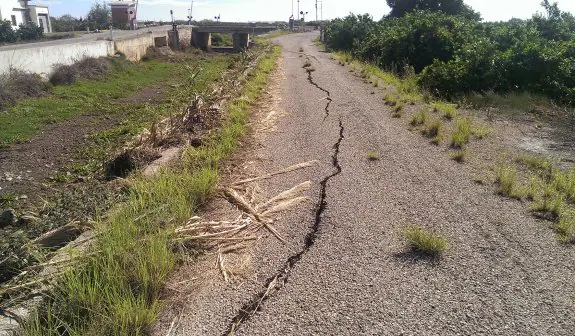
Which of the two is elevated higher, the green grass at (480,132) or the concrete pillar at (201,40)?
the concrete pillar at (201,40)

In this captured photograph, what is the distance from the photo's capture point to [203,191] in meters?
5.14

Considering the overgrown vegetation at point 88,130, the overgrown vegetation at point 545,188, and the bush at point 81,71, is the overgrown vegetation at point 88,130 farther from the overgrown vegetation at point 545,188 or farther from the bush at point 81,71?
the overgrown vegetation at point 545,188

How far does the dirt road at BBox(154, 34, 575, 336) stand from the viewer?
9.93 ft

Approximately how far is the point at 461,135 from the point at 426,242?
4152 mm

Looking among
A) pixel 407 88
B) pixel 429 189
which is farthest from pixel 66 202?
Result: pixel 407 88

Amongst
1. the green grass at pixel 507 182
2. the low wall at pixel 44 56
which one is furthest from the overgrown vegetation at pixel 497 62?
the low wall at pixel 44 56

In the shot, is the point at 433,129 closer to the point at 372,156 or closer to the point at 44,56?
the point at 372,156

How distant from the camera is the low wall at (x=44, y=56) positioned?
1672 cm

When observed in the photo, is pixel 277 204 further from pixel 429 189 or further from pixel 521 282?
pixel 521 282

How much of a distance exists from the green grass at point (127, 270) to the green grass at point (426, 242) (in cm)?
199

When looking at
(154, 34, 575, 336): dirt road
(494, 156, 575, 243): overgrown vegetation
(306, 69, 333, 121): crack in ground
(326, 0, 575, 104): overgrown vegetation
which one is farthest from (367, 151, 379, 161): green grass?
(326, 0, 575, 104): overgrown vegetation

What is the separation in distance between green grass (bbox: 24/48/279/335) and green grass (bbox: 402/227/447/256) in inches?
78.4

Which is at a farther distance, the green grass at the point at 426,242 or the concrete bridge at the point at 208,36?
the concrete bridge at the point at 208,36

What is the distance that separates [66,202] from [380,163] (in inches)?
159
